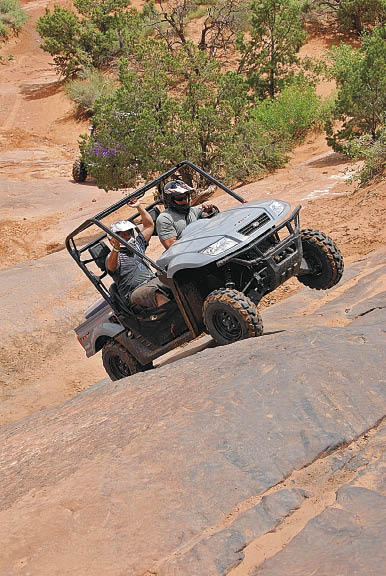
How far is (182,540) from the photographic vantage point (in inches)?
112

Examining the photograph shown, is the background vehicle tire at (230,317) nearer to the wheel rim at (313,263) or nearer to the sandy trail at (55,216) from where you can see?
the wheel rim at (313,263)

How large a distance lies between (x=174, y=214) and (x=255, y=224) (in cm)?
126

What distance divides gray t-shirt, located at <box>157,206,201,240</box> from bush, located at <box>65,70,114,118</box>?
22288 mm

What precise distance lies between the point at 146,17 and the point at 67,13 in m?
3.79

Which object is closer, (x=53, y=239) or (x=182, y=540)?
(x=182, y=540)

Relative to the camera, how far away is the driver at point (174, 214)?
6141 mm

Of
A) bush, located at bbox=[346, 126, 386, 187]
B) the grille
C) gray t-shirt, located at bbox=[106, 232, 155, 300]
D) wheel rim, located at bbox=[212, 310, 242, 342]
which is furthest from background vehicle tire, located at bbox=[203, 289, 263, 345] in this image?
bush, located at bbox=[346, 126, 386, 187]

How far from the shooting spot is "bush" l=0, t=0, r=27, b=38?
4109 cm

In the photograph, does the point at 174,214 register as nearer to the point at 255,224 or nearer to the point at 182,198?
the point at 182,198

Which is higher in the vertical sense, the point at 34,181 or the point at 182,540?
the point at 182,540

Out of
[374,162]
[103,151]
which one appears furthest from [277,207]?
[103,151]

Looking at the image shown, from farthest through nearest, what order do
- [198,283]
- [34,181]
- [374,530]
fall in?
[34,181]
[198,283]
[374,530]

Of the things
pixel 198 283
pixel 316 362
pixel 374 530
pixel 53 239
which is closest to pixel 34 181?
pixel 53 239

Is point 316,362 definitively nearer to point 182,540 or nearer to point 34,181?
point 182,540
